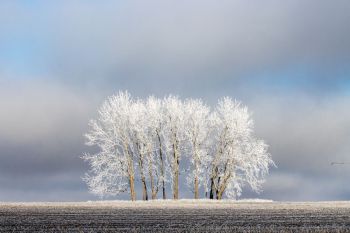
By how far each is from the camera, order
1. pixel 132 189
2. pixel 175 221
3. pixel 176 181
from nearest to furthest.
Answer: pixel 175 221 → pixel 132 189 → pixel 176 181

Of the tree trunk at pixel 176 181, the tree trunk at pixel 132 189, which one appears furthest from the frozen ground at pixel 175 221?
the tree trunk at pixel 176 181

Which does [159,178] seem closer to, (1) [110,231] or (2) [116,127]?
(2) [116,127]

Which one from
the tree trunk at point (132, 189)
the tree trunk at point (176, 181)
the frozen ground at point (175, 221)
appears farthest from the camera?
the tree trunk at point (176, 181)

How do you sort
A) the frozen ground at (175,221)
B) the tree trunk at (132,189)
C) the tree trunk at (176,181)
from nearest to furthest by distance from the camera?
the frozen ground at (175,221) → the tree trunk at (132,189) → the tree trunk at (176,181)

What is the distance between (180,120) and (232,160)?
6.72 meters

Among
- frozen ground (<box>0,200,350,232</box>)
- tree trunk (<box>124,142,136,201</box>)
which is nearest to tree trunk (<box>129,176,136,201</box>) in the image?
tree trunk (<box>124,142,136,201</box>)

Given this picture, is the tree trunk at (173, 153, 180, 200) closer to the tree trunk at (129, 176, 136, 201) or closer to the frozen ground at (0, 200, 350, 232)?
the tree trunk at (129, 176, 136, 201)

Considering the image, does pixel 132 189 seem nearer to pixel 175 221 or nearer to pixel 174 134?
pixel 174 134

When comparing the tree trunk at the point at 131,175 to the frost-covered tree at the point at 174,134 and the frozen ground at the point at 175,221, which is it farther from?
the frozen ground at the point at 175,221

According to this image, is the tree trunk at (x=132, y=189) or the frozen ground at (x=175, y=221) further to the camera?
the tree trunk at (x=132, y=189)

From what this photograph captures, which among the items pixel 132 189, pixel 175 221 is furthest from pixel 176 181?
pixel 175 221

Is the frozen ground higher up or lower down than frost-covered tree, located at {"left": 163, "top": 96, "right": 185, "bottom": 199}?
lower down

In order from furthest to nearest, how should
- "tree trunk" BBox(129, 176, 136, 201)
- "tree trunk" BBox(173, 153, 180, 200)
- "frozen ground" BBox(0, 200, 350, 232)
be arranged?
"tree trunk" BBox(173, 153, 180, 200), "tree trunk" BBox(129, 176, 136, 201), "frozen ground" BBox(0, 200, 350, 232)

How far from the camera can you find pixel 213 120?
63.2 m
